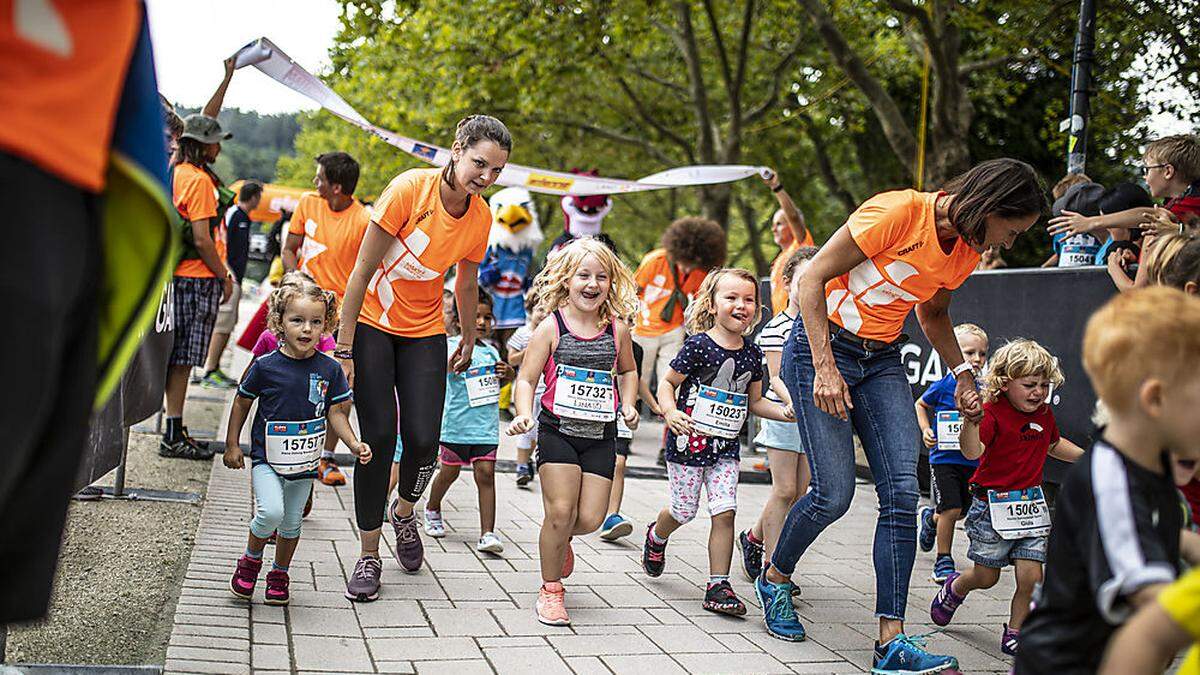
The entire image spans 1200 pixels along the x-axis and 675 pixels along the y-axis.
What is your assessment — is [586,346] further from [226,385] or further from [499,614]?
[226,385]

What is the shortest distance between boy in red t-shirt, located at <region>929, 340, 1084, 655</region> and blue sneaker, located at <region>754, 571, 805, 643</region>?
715mm

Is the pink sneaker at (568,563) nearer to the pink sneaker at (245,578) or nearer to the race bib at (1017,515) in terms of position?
the pink sneaker at (245,578)

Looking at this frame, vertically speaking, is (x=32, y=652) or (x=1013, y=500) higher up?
(x=1013, y=500)

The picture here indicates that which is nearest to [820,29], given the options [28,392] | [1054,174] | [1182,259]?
[1054,174]

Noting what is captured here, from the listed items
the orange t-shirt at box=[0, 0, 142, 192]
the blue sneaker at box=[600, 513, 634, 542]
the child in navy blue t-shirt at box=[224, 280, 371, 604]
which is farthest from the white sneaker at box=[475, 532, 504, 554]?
the orange t-shirt at box=[0, 0, 142, 192]

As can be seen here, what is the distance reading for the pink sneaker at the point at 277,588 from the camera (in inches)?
183

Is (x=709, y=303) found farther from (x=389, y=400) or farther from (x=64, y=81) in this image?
(x=64, y=81)

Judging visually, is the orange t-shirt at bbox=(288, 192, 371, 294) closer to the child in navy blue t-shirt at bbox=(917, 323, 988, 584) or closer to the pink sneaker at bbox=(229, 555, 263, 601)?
the pink sneaker at bbox=(229, 555, 263, 601)

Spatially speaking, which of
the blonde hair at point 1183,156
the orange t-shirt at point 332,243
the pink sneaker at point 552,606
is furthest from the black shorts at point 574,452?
the blonde hair at point 1183,156

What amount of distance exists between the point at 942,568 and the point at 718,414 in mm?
1567

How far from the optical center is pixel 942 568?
608 cm

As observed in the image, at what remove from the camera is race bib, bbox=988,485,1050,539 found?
489 centimetres

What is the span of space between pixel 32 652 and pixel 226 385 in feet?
30.7

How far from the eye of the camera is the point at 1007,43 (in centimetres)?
1428
